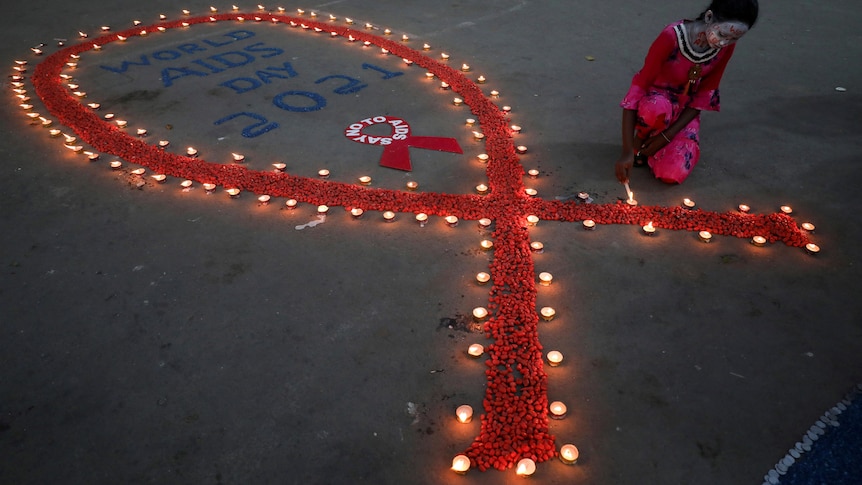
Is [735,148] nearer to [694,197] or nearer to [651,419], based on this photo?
[694,197]

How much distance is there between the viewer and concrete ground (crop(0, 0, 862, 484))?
1.78 meters

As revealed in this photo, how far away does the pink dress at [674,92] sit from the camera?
2836 mm

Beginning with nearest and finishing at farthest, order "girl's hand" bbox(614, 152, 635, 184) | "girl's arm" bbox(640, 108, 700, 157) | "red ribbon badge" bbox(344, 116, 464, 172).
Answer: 1. "girl's hand" bbox(614, 152, 635, 184)
2. "girl's arm" bbox(640, 108, 700, 157)
3. "red ribbon badge" bbox(344, 116, 464, 172)

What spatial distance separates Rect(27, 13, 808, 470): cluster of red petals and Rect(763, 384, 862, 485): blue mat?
783mm

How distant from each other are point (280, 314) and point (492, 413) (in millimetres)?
1033

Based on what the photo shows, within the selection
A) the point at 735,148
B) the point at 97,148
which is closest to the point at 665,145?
the point at 735,148

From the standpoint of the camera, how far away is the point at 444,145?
364 cm

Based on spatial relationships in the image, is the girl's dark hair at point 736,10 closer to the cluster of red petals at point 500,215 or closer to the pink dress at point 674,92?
the pink dress at point 674,92

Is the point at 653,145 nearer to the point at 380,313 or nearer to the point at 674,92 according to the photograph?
the point at 674,92

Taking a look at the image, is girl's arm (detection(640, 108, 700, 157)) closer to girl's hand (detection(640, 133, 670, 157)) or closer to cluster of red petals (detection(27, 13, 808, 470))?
girl's hand (detection(640, 133, 670, 157))

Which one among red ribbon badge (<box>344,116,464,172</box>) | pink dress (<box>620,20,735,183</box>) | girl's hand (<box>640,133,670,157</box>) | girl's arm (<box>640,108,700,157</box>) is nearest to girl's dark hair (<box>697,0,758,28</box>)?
pink dress (<box>620,20,735,183</box>)

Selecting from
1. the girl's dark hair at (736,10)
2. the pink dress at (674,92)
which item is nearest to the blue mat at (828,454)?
the pink dress at (674,92)

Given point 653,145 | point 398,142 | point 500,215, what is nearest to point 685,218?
point 653,145

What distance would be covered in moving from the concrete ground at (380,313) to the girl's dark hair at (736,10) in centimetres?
101
